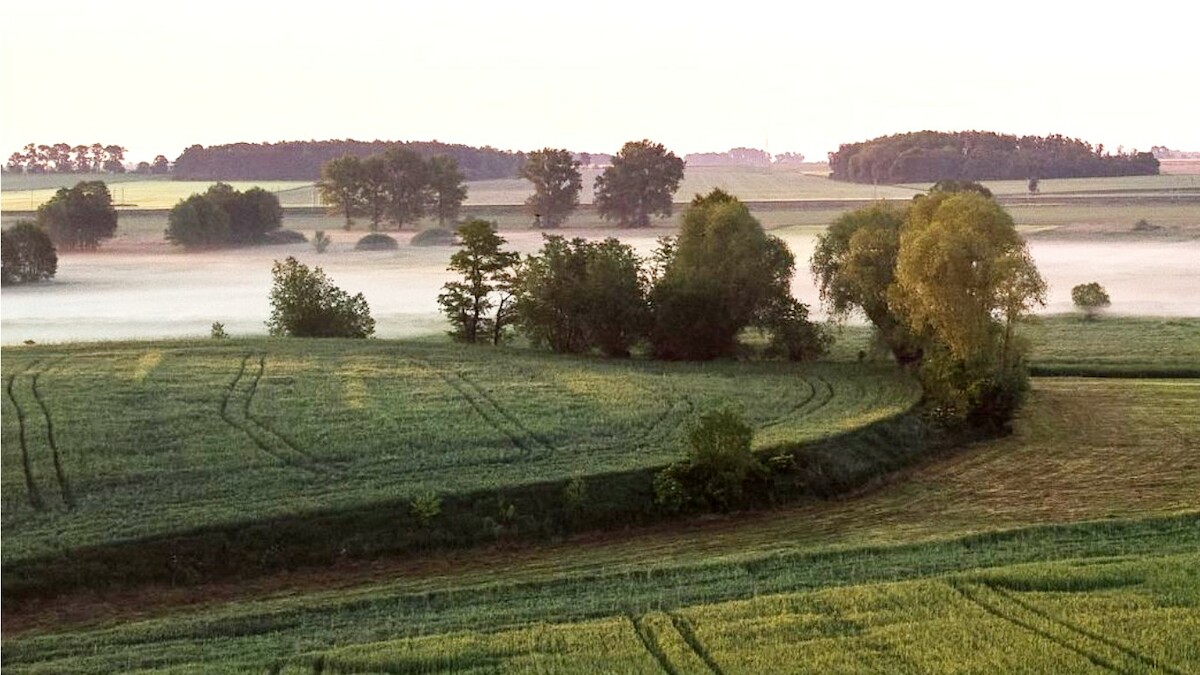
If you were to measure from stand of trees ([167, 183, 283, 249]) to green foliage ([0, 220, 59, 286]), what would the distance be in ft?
61.4

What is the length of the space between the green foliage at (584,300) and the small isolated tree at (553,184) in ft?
221

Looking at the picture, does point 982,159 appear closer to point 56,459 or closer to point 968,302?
point 968,302

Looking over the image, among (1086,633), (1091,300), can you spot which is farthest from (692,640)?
(1091,300)

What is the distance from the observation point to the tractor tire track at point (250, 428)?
135 ft

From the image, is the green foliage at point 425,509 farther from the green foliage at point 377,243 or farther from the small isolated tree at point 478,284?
the green foliage at point 377,243

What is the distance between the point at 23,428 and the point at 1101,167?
164m

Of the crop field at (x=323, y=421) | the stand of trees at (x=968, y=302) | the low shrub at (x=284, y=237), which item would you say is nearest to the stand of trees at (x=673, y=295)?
the crop field at (x=323, y=421)

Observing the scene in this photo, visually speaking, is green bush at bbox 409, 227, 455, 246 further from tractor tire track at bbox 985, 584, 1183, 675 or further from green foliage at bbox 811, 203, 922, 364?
tractor tire track at bbox 985, 584, 1183, 675

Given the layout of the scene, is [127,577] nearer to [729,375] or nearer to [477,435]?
[477,435]

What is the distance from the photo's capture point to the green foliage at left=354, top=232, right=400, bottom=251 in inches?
5153

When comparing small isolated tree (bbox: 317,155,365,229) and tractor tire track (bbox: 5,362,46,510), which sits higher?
small isolated tree (bbox: 317,155,365,229)

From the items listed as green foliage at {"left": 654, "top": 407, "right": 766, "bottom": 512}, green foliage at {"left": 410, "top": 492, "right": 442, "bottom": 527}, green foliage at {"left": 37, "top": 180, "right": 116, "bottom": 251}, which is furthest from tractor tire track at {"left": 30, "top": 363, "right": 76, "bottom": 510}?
green foliage at {"left": 37, "top": 180, "right": 116, "bottom": 251}

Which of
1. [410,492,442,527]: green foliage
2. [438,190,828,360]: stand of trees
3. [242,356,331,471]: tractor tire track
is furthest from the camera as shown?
[438,190,828,360]: stand of trees

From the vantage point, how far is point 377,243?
132 meters
